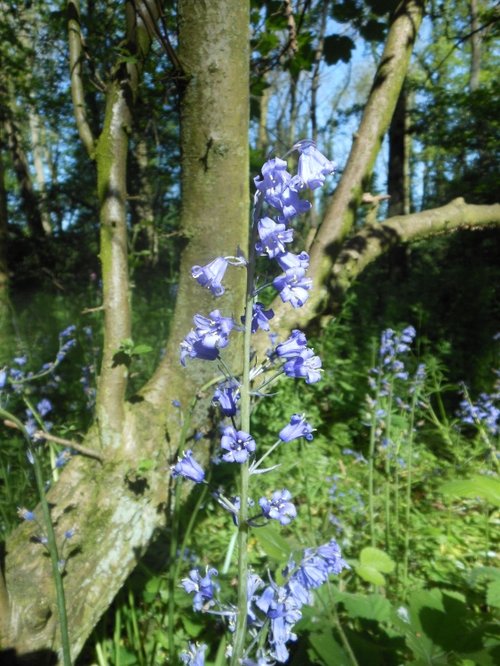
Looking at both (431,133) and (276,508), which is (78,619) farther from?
(431,133)

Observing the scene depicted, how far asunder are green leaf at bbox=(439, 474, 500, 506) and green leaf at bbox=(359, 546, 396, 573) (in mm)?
729

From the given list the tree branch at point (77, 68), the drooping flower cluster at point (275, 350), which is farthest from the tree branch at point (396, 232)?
the drooping flower cluster at point (275, 350)

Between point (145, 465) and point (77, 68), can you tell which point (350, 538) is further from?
point (77, 68)

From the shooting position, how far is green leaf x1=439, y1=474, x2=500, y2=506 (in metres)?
1.22

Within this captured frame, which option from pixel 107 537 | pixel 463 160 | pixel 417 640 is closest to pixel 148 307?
pixel 107 537

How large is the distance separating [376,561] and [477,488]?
0.82m

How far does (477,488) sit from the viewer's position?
4.04 ft

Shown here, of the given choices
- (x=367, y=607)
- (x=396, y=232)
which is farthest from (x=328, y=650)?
(x=396, y=232)

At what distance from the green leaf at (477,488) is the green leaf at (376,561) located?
729 millimetres

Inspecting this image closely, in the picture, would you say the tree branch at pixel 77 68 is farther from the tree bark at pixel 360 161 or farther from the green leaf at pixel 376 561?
the green leaf at pixel 376 561

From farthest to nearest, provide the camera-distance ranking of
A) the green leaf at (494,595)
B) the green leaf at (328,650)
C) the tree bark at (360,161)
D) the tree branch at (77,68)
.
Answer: the tree bark at (360,161)
the tree branch at (77,68)
the green leaf at (494,595)
the green leaf at (328,650)

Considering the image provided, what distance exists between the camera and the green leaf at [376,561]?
1.86 meters

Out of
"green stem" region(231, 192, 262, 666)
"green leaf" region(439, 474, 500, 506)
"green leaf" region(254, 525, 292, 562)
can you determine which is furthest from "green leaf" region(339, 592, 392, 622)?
"green stem" region(231, 192, 262, 666)

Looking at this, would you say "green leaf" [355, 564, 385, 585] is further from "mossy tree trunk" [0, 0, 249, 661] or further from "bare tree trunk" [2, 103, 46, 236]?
"bare tree trunk" [2, 103, 46, 236]
